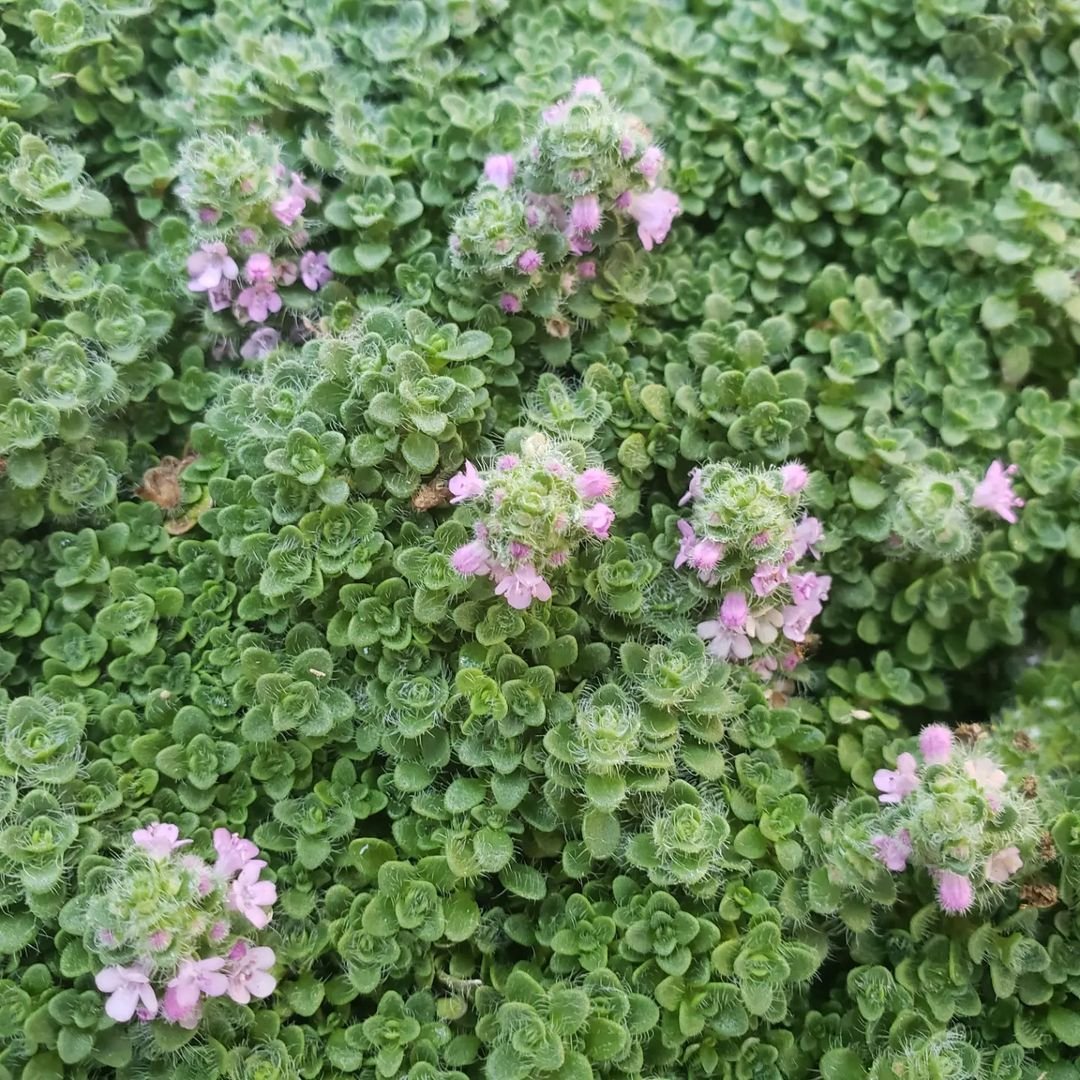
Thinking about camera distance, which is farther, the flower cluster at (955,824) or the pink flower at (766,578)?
the pink flower at (766,578)

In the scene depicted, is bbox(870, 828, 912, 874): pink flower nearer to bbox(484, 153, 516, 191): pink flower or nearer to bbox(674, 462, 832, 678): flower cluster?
bbox(674, 462, 832, 678): flower cluster

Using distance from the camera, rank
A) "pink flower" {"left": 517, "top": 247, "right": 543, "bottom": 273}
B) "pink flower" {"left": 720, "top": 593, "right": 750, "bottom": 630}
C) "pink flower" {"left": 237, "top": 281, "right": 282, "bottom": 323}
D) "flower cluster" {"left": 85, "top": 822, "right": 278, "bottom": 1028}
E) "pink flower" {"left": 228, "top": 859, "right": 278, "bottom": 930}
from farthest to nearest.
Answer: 1. "pink flower" {"left": 237, "top": 281, "right": 282, "bottom": 323}
2. "pink flower" {"left": 517, "top": 247, "right": 543, "bottom": 273}
3. "pink flower" {"left": 720, "top": 593, "right": 750, "bottom": 630}
4. "pink flower" {"left": 228, "top": 859, "right": 278, "bottom": 930}
5. "flower cluster" {"left": 85, "top": 822, "right": 278, "bottom": 1028}

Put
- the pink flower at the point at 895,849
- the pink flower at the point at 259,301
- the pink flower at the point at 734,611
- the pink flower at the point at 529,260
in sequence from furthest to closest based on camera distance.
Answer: the pink flower at the point at 259,301
the pink flower at the point at 529,260
the pink flower at the point at 734,611
the pink flower at the point at 895,849

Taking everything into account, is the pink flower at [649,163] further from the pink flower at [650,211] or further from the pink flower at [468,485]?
the pink flower at [468,485]

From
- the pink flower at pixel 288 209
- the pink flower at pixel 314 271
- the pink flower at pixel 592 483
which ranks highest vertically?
the pink flower at pixel 288 209

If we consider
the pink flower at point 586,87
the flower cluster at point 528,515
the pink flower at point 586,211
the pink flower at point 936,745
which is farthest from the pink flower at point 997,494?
the pink flower at point 586,87

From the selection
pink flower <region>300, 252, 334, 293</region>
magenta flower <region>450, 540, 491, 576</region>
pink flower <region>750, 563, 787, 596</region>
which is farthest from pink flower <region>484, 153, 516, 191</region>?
pink flower <region>750, 563, 787, 596</region>

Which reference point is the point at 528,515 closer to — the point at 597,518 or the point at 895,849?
the point at 597,518
